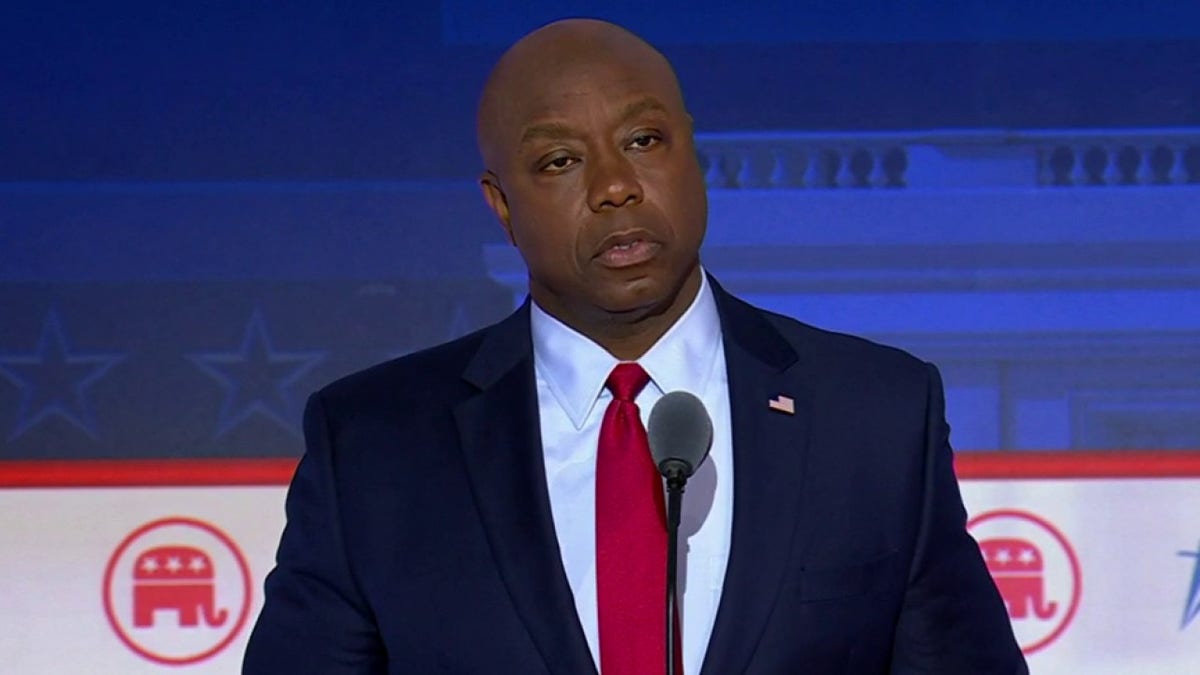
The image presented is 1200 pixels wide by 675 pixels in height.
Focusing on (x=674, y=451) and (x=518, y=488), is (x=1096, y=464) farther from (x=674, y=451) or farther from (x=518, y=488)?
(x=674, y=451)

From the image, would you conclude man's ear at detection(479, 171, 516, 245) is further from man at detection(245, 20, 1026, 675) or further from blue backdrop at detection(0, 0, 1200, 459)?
blue backdrop at detection(0, 0, 1200, 459)

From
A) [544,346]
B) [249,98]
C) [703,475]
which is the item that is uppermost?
[249,98]

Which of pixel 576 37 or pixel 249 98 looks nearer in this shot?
pixel 576 37

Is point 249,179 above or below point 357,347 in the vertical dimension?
above

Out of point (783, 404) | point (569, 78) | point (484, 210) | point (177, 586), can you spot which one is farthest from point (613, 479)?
point (177, 586)

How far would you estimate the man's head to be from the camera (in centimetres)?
160

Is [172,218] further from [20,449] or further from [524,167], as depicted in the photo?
[524,167]

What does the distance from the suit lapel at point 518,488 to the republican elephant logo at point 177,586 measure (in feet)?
3.73

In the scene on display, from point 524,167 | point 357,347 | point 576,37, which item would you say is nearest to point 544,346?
point 524,167

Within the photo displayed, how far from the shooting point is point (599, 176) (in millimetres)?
1601

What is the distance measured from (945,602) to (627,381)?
1.18 ft

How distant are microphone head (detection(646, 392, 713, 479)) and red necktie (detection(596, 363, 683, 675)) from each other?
0.48ft

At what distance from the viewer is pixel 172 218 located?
9.03ft

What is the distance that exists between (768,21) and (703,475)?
1302 mm
